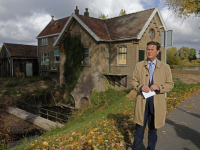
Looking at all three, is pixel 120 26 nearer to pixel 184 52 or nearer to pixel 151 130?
pixel 151 130

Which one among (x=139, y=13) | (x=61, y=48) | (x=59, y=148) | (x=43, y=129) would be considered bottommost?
(x=43, y=129)

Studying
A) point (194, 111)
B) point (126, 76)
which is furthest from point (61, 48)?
point (194, 111)

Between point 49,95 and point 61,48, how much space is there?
619 cm

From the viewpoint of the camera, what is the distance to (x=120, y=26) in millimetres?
18953

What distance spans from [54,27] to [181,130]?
95.1ft

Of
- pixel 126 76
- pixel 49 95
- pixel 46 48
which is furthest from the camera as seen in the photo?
pixel 46 48

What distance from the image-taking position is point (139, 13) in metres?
18.6

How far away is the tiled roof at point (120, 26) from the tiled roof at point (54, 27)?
37.6 feet

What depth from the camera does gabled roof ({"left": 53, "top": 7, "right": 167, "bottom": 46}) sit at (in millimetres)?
17062

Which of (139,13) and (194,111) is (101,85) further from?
(194,111)

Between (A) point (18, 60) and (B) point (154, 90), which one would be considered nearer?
(B) point (154, 90)

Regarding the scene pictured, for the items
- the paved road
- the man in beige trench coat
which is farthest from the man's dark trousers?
the paved road

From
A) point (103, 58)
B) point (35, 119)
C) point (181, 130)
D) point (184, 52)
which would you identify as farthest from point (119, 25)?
point (184, 52)

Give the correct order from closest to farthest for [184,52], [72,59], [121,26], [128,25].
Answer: [128,25] < [121,26] < [72,59] < [184,52]
